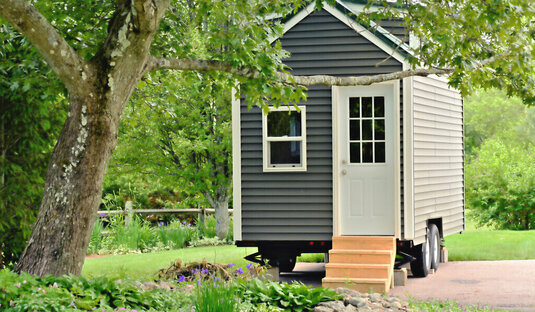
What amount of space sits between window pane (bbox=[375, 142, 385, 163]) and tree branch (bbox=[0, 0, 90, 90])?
527 centimetres

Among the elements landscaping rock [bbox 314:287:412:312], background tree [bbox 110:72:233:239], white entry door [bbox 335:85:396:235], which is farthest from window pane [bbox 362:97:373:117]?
background tree [bbox 110:72:233:239]

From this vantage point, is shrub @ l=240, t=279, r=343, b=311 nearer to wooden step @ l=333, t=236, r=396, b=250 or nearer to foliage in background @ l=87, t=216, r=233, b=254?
wooden step @ l=333, t=236, r=396, b=250

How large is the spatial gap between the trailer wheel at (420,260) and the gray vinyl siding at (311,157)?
1.61 metres

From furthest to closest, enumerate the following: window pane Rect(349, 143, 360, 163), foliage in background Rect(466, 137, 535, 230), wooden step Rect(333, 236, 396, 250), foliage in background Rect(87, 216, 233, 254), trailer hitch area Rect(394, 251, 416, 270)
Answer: foliage in background Rect(466, 137, 535, 230)
foliage in background Rect(87, 216, 233, 254)
trailer hitch area Rect(394, 251, 416, 270)
window pane Rect(349, 143, 360, 163)
wooden step Rect(333, 236, 396, 250)

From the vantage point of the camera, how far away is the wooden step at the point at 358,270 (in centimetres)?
974

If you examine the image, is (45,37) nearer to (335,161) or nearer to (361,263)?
(335,161)

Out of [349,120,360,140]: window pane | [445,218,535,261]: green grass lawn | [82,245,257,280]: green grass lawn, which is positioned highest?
[349,120,360,140]: window pane

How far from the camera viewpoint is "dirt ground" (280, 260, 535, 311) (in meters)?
9.06

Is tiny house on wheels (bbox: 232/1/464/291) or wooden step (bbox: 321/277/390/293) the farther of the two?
tiny house on wheels (bbox: 232/1/464/291)

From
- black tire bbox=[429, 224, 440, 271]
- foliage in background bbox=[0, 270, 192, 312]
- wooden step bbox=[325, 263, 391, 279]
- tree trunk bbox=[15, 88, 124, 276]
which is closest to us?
foliage in background bbox=[0, 270, 192, 312]

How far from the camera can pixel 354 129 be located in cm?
1091

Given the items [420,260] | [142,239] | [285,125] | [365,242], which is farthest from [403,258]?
[142,239]

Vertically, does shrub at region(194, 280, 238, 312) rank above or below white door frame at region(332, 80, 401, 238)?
below

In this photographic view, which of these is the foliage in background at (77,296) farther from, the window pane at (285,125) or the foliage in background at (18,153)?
the window pane at (285,125)
